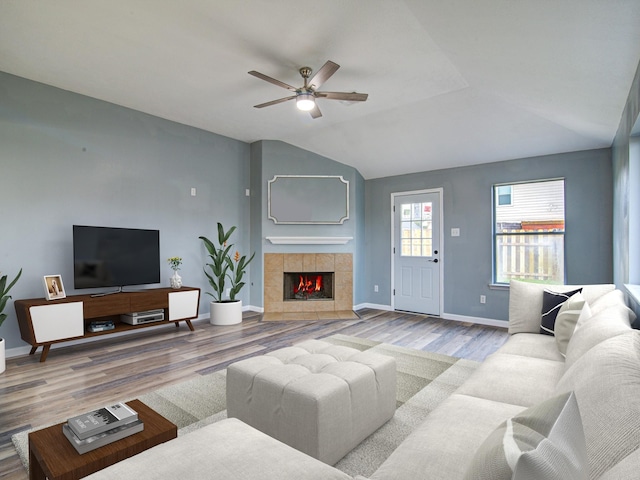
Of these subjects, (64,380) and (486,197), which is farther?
(486,197)

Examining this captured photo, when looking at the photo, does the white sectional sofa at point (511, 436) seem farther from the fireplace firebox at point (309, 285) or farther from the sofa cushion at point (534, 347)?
the fireplace firebox at point (309, 285)

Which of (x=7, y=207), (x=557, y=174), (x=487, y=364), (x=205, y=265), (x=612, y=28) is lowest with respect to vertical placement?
(x=487, y=364)

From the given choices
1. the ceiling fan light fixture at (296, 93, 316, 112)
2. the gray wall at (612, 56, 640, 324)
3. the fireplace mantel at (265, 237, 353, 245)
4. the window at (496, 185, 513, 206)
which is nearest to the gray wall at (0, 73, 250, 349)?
the fireplace mantel at (265, 237, 353, 245)

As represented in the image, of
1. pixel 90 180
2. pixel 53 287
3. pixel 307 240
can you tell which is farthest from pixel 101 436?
pixel 307 240

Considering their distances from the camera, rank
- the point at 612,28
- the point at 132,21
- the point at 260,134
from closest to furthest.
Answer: the point at 612,28, the point at 132,21, the point at 260,134

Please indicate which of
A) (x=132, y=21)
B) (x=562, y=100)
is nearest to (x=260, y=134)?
(x=132, y=21)

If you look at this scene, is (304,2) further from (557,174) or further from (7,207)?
(557,174)

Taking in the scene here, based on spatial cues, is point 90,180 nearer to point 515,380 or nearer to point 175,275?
point 175,275

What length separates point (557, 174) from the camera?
14.9ft

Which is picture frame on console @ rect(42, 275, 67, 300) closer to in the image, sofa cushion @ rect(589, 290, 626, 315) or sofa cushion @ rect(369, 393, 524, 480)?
sofa cushion @ rect(369, 393, 524, 480)

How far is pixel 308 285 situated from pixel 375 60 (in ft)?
12.4

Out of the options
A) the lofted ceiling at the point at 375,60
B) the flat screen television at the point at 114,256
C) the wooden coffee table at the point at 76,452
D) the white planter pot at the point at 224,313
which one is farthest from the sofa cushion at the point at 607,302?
the flat screen television at the point at 114,256

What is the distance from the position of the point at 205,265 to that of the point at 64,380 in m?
2.48

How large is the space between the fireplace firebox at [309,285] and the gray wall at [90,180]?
1.40 meters
